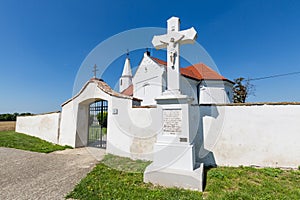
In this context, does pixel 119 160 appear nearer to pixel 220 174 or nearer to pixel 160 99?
pixel 160 99

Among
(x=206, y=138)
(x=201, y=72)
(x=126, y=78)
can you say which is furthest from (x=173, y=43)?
(x=126, y=78)

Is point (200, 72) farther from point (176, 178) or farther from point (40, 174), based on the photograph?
point (40, 174)

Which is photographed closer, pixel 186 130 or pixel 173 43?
pixel 186 130

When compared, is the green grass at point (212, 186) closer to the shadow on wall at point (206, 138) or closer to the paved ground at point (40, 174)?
the paved ground at point (40, 174)

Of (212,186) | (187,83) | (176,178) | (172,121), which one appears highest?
(187,83)

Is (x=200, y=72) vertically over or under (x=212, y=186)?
over

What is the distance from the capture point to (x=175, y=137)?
3977 millimetres

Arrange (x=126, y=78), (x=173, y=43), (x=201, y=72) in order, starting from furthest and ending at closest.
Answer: (x=126, y=78), (x=201, y=72), (x=173, y=43)

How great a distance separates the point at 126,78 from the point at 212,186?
24467 mm

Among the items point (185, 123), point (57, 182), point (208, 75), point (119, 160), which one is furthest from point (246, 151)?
point (208, 75)

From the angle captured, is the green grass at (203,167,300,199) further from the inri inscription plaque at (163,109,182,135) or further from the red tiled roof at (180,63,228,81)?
the red tiled roof at (180,63,228,81)

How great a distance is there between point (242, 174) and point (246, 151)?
0.88 metres

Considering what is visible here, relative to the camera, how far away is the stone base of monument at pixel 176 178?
131 inches

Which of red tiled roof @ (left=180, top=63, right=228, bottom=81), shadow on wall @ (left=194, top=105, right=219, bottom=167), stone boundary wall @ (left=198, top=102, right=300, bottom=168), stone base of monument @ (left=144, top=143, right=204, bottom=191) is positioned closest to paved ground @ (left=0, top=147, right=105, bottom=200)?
stone base of monument @ (left=144, top=143, right=204, bottom=191)
